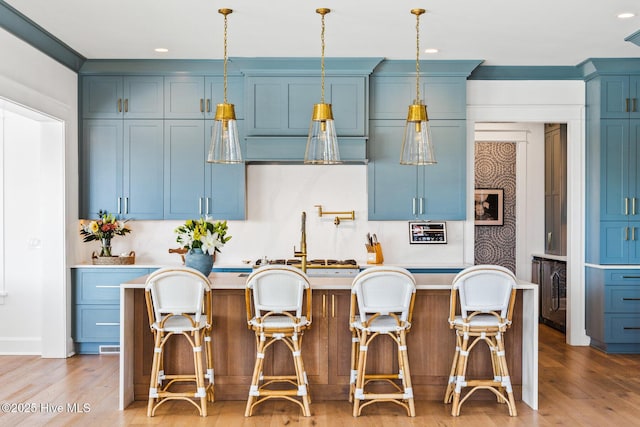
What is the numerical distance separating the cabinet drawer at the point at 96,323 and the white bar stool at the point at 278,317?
7.20ft

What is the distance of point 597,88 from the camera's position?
570 cm

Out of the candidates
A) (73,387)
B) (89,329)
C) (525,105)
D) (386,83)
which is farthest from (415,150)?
(89,329)

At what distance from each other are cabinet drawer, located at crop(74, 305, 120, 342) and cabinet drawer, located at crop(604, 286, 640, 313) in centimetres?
457

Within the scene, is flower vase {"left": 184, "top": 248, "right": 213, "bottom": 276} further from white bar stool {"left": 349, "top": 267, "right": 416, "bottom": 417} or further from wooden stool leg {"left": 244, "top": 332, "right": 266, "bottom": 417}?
white bar stool {"left": 349, "top": 267, "right": 416, "bottom": 417}

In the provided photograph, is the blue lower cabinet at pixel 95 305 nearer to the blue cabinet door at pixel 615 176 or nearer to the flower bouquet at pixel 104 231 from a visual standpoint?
the flower bouquet at pixel 104 231

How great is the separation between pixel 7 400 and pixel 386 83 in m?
4.13

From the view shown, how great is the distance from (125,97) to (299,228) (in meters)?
2.13

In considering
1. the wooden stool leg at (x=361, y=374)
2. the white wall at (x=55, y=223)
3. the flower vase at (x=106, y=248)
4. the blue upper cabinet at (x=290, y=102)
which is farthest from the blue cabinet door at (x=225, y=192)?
the wooden stool leg at (x=361, y=374)

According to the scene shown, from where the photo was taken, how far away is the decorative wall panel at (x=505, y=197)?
7.53m

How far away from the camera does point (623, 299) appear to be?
218 inches

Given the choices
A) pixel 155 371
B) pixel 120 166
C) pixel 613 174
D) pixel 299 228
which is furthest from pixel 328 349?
pixel 613 174

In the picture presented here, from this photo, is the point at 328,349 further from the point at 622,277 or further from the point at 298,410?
the point at 622,277

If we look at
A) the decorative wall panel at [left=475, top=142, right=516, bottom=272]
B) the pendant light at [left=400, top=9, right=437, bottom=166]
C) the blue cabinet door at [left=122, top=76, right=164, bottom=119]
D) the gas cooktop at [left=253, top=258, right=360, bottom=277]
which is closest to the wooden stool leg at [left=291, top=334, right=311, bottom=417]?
the pendant light at [left=400, top=9, right=437, bottom=166]

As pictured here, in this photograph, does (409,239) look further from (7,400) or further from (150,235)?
(7,400)
